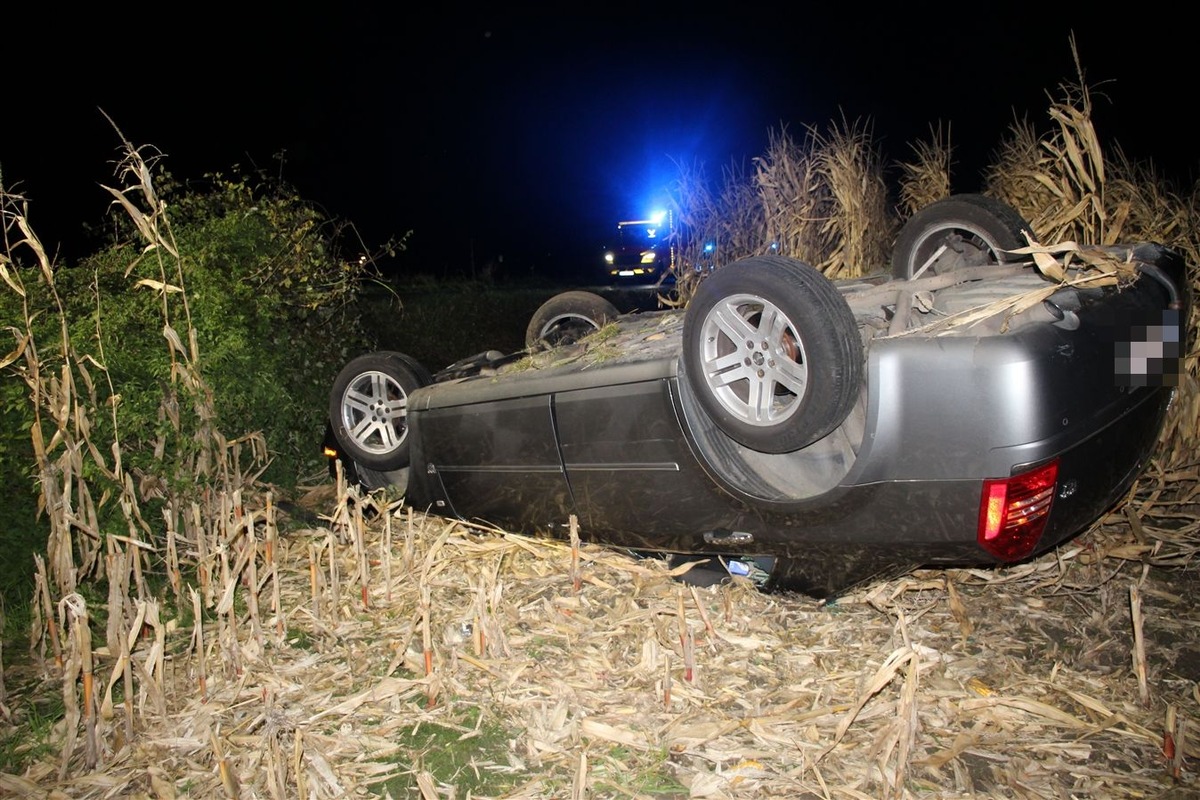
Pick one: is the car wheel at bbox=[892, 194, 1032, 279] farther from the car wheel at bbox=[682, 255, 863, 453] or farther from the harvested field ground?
the car wheel at bbox=[682, 255, 863, 453]

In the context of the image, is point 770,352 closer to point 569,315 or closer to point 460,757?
point 460,757

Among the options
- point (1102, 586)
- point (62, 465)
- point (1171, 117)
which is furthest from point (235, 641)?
point (1171, 117)

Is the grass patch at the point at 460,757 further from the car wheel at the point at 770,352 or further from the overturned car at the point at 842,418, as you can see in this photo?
the car wheel at the point at 770,352

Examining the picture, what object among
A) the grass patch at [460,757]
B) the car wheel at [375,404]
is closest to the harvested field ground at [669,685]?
the grass patch at [460,757]

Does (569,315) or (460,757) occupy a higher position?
(569,315)

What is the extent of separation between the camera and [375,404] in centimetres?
540

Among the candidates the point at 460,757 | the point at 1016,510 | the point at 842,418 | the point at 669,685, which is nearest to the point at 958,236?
the point at 842,418

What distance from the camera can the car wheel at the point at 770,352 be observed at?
3.23m

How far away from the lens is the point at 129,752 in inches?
126

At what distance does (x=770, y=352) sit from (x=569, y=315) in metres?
2.68

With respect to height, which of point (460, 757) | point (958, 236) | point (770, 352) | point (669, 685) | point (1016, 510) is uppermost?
point (958, 236)

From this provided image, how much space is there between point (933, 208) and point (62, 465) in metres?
4.63

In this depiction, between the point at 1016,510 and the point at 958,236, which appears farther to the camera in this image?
the point at 958,236

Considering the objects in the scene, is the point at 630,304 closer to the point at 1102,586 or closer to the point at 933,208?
the point at 933,208
